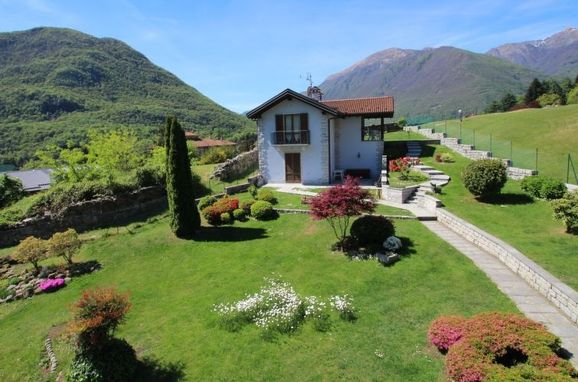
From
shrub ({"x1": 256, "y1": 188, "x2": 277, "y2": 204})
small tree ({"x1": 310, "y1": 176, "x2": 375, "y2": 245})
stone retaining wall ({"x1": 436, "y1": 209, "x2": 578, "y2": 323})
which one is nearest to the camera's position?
stone retaining wall ({"x1": 436, "y1": 209, "x2": 578, "y2": 323})

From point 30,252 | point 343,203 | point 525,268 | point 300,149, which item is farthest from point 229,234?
point 525,268

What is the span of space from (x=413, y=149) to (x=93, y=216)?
2653 centimetres

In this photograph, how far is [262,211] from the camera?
19.8m

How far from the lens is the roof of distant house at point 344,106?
25.7 meters

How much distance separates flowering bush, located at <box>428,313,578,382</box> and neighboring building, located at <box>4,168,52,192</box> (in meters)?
42.2

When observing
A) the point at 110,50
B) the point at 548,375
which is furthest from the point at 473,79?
the point at 548,375

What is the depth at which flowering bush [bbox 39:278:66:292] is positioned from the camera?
1487cm

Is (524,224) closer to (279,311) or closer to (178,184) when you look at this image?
(279,311)

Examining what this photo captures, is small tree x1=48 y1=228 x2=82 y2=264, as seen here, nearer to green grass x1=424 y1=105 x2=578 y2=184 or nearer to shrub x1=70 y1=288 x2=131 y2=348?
shrub x1=70 y1=288 x2=131 y2=348

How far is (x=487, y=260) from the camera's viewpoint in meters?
12.5

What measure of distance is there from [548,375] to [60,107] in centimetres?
8749

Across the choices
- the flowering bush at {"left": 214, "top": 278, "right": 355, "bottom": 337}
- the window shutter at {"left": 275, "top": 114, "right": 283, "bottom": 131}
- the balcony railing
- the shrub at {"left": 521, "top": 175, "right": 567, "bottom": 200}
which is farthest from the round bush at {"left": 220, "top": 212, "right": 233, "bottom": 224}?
the shrub at {"left": 521, "top": 175, "right": 567, "bottom": 200}

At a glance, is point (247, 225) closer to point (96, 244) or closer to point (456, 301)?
point (96, 244)

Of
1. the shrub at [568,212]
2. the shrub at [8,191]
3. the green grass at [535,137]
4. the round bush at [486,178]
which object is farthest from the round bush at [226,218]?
the shrub at [8,191]
